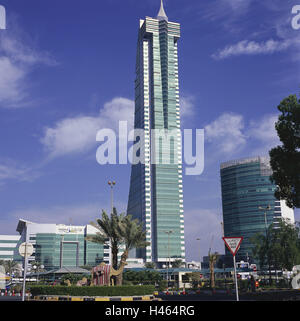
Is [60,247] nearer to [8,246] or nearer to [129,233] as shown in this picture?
[8,246]

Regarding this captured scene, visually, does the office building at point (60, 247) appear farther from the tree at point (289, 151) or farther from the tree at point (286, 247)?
the tree at point (289, 151)

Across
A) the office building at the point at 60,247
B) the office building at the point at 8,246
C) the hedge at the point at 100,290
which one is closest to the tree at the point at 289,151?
the hedge at the point at 100,290

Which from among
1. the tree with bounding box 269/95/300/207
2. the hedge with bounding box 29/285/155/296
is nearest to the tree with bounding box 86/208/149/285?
the hedge with bounding box 29/285/155/296

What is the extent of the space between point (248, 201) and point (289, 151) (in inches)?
5982

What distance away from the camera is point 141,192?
198500 millimetres

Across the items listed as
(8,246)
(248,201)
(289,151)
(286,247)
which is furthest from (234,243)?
(248,201)

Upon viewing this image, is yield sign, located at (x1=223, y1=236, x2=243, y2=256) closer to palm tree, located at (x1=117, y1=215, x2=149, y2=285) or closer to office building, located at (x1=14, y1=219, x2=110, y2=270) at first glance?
palm tree, located at (x1=117, y1=215, x2=149, y2=285)

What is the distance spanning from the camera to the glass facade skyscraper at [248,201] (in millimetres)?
171875

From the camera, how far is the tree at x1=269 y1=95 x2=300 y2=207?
27312 millimetres

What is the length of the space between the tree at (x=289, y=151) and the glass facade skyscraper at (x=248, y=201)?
14583 cm

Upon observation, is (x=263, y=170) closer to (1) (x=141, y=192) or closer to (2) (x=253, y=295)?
(1) (x=141, y=192)

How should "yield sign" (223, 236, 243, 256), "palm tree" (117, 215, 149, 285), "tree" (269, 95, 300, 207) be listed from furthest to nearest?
1. "palm tree" (117, 215, 149, 285)
2. "tree" (269, 95, 300, 207)
3. "yield sign" (223, 236, 243, 256)

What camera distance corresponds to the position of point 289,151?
27875 millimetres

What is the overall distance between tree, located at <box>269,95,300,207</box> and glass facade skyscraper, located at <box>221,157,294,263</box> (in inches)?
5741
